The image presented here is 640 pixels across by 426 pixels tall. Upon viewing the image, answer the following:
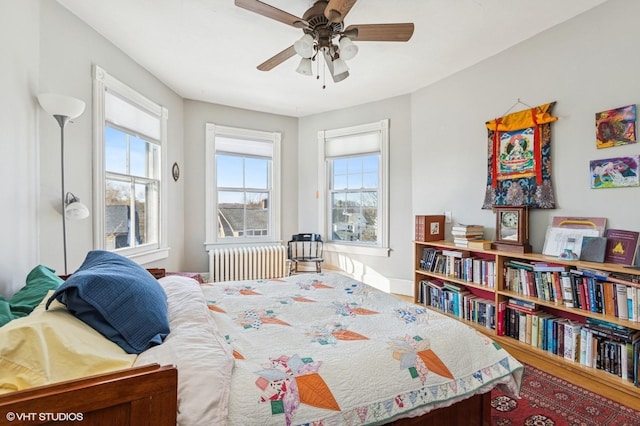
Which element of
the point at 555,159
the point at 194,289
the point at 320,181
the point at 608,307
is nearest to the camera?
the point at 194,289

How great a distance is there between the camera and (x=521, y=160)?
9.23 feet

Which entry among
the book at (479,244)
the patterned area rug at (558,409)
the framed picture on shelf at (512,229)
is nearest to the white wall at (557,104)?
the framed picture on shelf at (512,229)

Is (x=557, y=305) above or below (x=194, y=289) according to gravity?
below

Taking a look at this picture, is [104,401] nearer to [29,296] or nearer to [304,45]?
[29,296]

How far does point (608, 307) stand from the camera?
2.07 meters

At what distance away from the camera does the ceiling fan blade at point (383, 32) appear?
1948 millimetres

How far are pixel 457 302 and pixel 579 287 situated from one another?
1121 millimetres

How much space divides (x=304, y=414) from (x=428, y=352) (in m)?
0.62

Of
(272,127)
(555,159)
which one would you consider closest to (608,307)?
(555,159)

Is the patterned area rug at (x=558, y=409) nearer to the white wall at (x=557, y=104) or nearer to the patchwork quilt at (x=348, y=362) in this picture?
the patchwork quilt at (x=348, y=362)

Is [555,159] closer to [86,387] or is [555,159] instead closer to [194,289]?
[194,289]

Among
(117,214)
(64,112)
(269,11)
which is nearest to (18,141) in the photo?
(64,112)

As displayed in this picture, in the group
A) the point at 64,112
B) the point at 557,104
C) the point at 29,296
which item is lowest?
the point at 29,296

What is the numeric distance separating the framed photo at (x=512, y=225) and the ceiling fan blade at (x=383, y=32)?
5.81 feet
